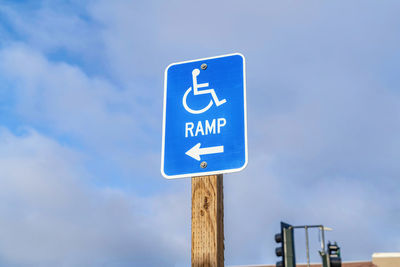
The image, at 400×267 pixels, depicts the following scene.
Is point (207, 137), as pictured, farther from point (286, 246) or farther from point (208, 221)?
point (286, 246)

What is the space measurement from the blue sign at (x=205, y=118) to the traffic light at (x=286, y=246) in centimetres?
181

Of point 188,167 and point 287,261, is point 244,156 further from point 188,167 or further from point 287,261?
point 287,261

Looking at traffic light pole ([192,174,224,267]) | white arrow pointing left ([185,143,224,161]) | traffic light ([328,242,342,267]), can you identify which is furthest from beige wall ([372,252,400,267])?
white arrow pointing left ([185,143,224,161])

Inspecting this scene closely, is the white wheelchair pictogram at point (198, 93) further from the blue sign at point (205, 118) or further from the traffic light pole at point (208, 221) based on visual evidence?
the traffic light pole at point (208, 221)

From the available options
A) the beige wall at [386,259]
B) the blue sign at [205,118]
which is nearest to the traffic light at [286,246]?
the blue sign at [205,118]

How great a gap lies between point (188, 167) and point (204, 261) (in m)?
0.84

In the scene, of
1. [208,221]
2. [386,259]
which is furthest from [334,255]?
[386,259]

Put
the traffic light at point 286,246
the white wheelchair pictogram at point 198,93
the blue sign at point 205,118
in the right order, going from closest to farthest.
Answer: the blue sign at point 205,118, the white wheelchair pictogram at point 198,93, the traffic light at point 286,246

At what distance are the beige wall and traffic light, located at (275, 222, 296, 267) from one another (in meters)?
21.0

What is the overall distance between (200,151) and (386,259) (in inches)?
913

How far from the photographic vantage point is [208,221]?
4418 mm

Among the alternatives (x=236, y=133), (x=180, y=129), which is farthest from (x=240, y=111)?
(x=180, y=129)

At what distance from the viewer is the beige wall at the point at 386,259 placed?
24.7m

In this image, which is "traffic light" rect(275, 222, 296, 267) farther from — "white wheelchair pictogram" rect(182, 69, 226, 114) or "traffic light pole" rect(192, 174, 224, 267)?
"white wheelchair pictogram" rect(182, 69, 226, 114)
